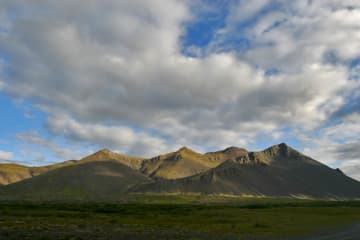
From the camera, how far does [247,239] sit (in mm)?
44625

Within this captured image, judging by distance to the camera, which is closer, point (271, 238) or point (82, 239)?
point (82, 239)

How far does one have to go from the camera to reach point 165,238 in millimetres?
43562

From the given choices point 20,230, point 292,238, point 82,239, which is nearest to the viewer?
point 82,239

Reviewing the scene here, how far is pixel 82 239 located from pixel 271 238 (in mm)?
22265

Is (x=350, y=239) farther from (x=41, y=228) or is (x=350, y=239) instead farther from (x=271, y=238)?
(x=41, y=228)

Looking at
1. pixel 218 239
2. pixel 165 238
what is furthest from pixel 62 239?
pixel 218 239

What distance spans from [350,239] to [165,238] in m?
20.7

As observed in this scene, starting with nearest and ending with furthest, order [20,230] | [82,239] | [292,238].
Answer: [82,239] < [292,238] < [20,230]

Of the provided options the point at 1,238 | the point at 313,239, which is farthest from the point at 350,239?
the point at 1,238

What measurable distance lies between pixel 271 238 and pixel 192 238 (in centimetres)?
1003

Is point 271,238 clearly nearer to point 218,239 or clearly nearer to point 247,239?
point 247,239

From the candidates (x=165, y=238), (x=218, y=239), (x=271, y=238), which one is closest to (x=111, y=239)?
(x=165, y=238)

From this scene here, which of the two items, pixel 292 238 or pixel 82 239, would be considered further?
pixel 292 238

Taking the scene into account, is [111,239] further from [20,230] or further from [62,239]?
[20,230]
